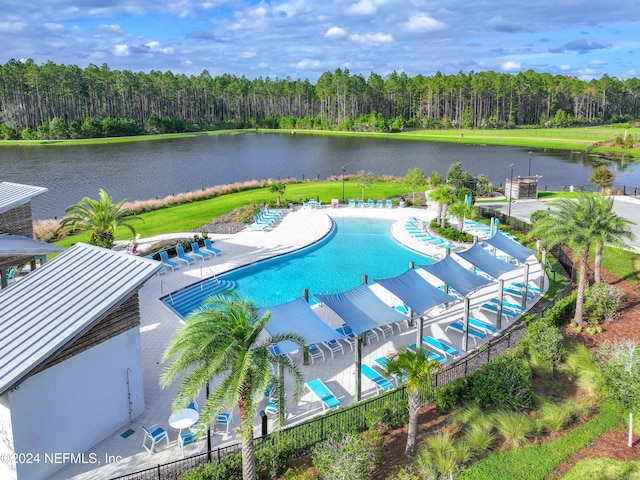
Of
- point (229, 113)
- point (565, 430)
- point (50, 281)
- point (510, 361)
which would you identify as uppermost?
point (229, 113)

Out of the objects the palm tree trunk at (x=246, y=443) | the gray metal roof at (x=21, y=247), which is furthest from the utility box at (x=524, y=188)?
the palm tree trunk at (x=246, y=443)

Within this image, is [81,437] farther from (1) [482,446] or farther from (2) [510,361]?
(2) [510,361]

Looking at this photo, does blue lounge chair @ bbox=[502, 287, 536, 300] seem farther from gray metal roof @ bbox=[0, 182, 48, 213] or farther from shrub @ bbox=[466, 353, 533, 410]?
gray metal roof @ bbox=[0, 182, 48, 213]

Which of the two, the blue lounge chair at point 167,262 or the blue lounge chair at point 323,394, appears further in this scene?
the blue lounge chair at point 167,262

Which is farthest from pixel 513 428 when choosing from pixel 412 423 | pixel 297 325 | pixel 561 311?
pixel 561 311

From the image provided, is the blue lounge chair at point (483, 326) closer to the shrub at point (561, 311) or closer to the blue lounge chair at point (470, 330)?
the blue lounge chair at point (470, 330)

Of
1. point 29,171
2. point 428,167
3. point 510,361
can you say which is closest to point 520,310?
point 510,361

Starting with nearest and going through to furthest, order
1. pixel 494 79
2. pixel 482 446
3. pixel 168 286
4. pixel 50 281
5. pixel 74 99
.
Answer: pixel 482 446
pixel 50 281
pixel 168 286
pixel 74 99
pixel 494 79
